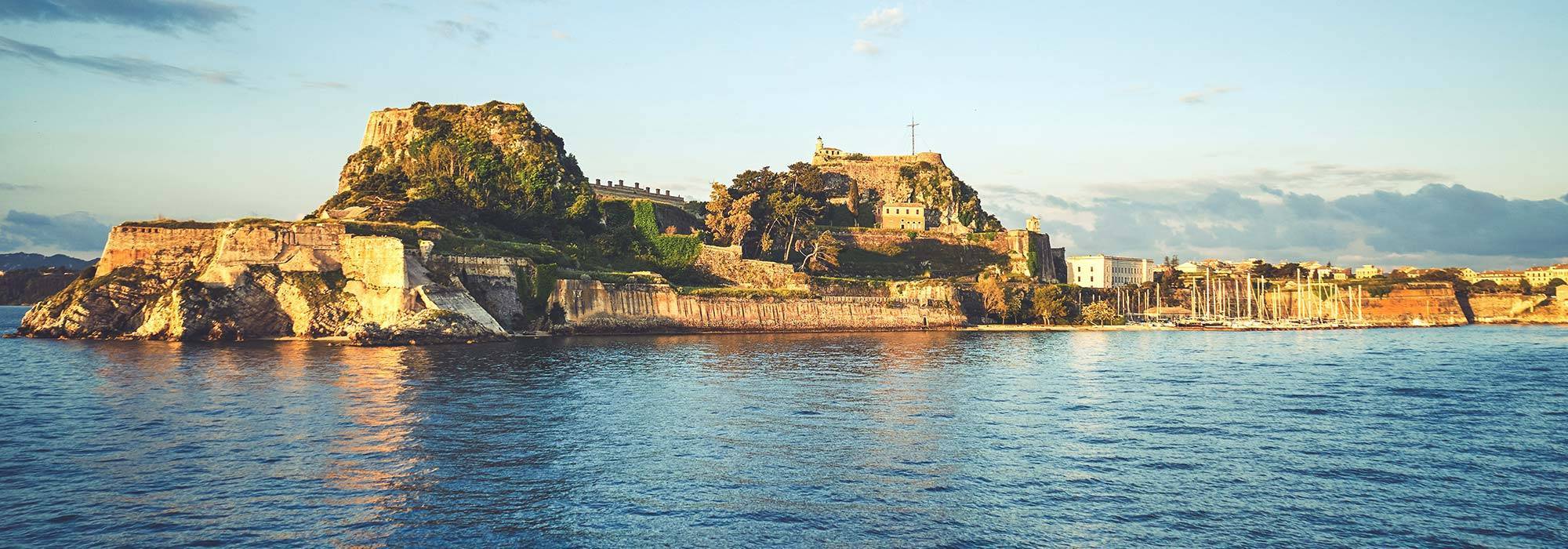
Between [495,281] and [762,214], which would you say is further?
[762,214]

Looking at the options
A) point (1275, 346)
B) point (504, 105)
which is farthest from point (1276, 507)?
point (504, 105)

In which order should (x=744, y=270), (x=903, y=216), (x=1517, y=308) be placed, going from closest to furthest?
(x=744, y=270)
(x=903, y=216)
(x=1517, y=308)

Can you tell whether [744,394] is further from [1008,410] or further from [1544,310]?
[1544,310]

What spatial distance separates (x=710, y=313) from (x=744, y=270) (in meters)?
10.3

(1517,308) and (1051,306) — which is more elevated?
(1051,306)

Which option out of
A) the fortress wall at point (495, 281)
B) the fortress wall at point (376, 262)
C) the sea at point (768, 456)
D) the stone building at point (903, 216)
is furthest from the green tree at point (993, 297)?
the fortress wall at point (376, 262)

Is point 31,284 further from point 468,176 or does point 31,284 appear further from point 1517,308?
point 1517,308

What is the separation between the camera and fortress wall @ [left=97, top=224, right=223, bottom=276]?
206 feet

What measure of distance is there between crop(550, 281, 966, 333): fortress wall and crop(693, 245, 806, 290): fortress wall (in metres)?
3.34

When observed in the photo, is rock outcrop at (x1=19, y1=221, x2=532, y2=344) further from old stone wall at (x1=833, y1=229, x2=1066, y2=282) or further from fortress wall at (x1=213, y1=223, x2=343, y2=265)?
old stone wall at (x1=833, y1=229, x2=1066, y2=282)

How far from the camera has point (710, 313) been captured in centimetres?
7462

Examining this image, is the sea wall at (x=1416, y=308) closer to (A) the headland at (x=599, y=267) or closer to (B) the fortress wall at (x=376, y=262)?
(A) the headland at (x=599, y=267)

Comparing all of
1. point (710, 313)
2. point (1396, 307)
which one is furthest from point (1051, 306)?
point (1396, 307)

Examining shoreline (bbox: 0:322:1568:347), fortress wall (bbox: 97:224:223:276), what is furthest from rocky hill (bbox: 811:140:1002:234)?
fortress wall (bbox: 97:224:223:276)
